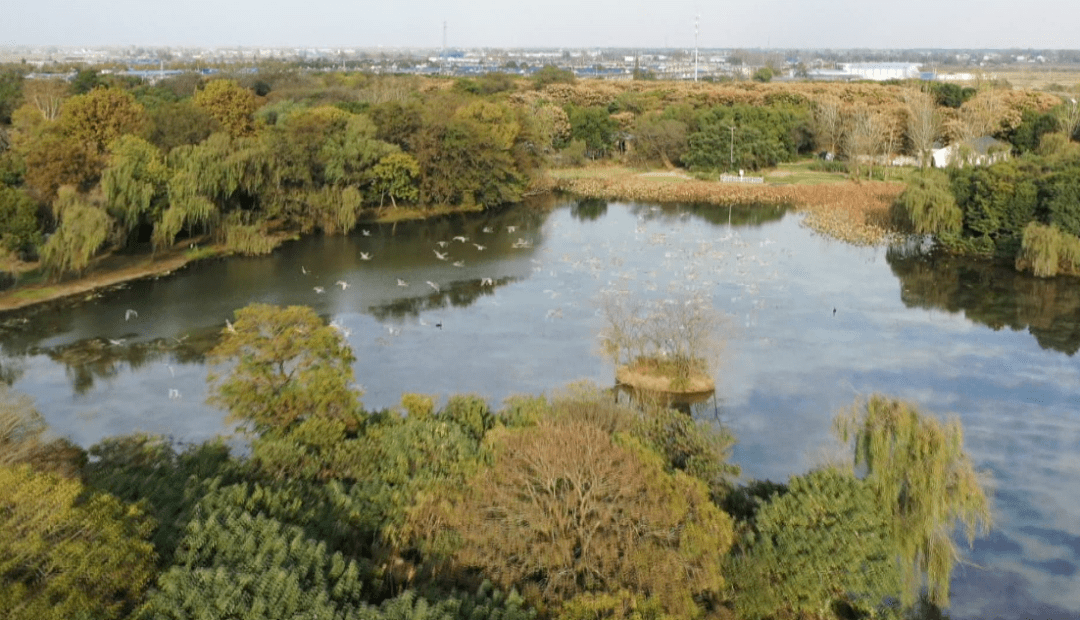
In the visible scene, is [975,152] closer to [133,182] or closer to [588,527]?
[133,182]

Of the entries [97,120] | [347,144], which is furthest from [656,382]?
[97,120]

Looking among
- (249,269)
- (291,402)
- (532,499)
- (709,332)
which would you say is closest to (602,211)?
(249,269)

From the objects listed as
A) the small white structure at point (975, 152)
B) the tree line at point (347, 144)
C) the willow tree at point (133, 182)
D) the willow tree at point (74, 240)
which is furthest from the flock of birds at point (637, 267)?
the small white structure at point (975, 152)

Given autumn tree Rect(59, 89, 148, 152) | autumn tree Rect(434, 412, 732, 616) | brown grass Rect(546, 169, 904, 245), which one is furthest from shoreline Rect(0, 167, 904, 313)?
autumn tree Rect(434, 412, 732, 616)

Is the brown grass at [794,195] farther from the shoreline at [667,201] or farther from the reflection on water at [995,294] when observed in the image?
the reflection on water at [995,294]

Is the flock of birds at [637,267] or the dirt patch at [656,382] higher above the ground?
the flock of birds at [637,267]

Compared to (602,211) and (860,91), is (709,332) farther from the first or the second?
(860,91)

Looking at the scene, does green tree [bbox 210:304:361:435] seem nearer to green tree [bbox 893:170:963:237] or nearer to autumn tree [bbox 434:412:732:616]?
autumn tree [bbox 434:412:732:616]
